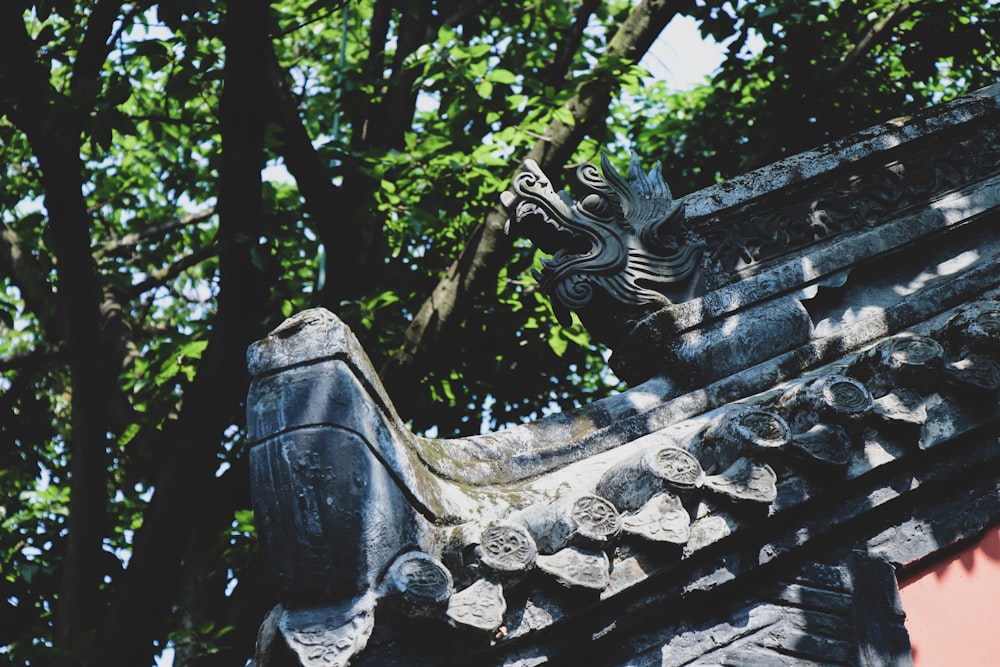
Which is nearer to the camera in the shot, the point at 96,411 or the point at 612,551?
the point at 612,551

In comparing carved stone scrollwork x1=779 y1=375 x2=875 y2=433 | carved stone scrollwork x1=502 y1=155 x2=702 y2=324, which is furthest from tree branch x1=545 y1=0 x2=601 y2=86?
carved stone scrollwork x1=779 y1=375 x2=875 y2=433

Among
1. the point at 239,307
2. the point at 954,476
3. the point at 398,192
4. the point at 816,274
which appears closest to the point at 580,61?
the point at 398,192

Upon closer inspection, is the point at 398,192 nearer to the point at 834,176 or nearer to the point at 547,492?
the point at 834,176

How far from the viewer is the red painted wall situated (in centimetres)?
395

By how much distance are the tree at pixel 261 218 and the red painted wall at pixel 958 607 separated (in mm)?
4067

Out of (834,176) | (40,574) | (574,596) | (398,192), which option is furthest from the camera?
(398,192)

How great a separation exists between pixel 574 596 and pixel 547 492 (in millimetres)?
560

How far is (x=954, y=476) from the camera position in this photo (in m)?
4.11

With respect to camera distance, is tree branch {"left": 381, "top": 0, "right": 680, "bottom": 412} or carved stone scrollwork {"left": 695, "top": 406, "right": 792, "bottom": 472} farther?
tree branch {"left": 381, "top": 0, "right": 680, "bottom": 412}

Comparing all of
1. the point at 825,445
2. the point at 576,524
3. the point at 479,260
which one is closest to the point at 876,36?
the point at 479,260

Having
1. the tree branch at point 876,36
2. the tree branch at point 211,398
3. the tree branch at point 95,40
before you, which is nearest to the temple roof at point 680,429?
the tree branch at point 211,398

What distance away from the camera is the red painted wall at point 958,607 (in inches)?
155

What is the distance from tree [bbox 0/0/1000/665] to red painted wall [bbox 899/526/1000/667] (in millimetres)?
4067

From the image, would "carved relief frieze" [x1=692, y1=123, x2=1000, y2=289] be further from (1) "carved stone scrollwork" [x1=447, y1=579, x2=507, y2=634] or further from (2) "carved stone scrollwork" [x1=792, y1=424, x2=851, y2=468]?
(1) "carved stone scrollwork" [x1=447, y1=579, x2=507, y2=634]
